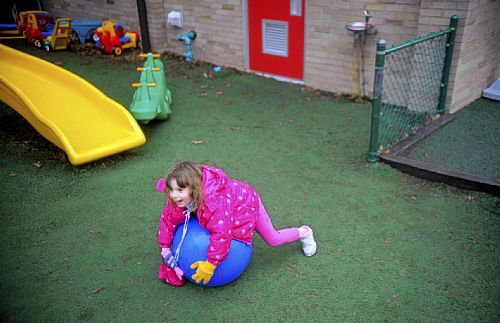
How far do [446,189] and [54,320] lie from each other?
11.7 ft

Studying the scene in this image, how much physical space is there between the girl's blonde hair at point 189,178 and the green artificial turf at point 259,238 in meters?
0.84

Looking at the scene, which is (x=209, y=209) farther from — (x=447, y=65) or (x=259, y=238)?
(x=447, y=65)

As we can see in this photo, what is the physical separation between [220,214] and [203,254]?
1.06ft

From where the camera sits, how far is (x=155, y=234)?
156 inches

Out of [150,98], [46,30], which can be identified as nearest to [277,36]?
[150,98]

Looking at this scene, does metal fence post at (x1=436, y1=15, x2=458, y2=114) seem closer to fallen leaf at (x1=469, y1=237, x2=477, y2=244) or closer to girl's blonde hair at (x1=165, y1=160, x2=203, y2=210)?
fallen leaf at (x1=469, y1=237, x2=477, y2=244)

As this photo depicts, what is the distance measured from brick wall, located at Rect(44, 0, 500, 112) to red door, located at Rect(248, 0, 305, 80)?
0.15 metres

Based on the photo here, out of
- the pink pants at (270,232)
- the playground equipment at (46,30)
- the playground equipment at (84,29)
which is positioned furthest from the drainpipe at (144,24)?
the pink pants at (270,232)

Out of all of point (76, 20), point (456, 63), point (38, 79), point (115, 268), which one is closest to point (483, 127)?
point (456, 63)

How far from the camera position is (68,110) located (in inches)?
229

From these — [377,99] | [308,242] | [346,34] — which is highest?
[346,34]

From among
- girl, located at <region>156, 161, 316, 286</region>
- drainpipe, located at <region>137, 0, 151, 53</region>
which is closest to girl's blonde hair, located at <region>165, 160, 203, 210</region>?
girl, located at <region>156, 161, 316, 286</region>

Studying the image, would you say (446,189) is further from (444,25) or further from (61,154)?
(61,154)

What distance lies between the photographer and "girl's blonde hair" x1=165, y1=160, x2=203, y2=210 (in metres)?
2.85
